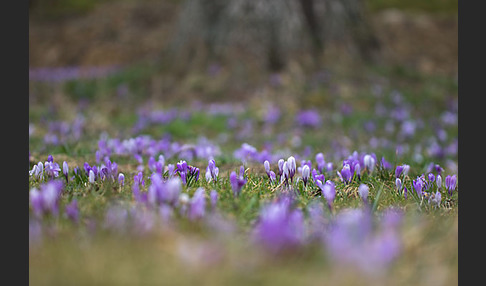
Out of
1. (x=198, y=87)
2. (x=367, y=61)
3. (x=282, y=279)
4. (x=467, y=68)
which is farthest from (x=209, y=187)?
(x=367, y=61)

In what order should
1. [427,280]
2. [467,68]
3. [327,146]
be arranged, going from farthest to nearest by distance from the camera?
[327,146], [467,68], [427,280]

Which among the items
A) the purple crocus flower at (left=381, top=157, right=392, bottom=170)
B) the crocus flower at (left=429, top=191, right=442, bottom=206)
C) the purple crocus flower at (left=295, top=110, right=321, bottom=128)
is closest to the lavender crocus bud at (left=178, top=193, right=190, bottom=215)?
the crocus flower at (left=429, top=191, right=442, bottom=206)

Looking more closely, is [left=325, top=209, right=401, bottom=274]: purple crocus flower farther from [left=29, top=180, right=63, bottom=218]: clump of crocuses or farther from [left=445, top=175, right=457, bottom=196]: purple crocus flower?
[left=445, top=175, right=457, bottom=196]: purple crocus flower

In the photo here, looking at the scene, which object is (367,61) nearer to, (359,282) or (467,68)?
(467,68)

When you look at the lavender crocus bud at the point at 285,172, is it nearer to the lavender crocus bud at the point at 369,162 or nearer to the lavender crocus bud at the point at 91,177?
the lavender crocus bud at the point at 369,162

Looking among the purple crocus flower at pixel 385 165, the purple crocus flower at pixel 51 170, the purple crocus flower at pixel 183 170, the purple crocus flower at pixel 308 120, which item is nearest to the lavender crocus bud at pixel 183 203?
the purple crocus flower at pixel 183 170

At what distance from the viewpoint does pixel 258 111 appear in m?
9.43

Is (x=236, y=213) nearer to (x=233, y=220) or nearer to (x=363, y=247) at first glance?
(x=233, y=220)

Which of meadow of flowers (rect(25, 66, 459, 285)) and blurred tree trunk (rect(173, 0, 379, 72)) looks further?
blurred tree trunk (rect(173, 0, 379, 72))

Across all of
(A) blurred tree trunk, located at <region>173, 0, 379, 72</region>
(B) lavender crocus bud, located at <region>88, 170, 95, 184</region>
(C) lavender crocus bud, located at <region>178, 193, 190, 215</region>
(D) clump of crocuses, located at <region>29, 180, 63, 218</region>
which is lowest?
(C) lavender crocus bud, located at <region>178, 193, 190, 215</region>

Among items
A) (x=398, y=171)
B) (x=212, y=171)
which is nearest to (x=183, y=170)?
(x=212, y=171)

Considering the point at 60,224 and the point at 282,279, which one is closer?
the point at 282,279

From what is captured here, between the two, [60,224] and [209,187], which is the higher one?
[209,187]

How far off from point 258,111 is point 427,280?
25.5 feet
